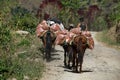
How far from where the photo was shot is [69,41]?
1488cm

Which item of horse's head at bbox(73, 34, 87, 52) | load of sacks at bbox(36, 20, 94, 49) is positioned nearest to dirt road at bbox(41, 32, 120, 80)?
horse's head at bbox(73, 34, 87, 52)

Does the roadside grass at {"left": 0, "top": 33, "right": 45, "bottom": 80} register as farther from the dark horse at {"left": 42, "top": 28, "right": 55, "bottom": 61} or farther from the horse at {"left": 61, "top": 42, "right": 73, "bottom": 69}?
the horse at {"left": 61, "top": 42, "right": 73, "bottom": 69}

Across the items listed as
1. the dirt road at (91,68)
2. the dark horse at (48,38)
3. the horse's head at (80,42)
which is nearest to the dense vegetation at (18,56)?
the dirt road at (91,68)

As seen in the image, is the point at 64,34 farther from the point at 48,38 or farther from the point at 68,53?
the point at 48,38

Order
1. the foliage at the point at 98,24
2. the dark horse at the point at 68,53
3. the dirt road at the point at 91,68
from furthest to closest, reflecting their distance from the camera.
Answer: the foliage at the point at 98,24
the dark horse at the point at 68,53
the dirt road at the point at 91,68

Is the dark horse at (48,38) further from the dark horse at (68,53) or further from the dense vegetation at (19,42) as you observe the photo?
the dark horse at (68,53)

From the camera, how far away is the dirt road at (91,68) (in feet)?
46.9

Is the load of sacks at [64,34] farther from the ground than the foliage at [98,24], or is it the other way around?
the load of sacks at [64,34]

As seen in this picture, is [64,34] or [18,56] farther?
[18,56]

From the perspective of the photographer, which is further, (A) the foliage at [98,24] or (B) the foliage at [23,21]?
(A) the foliage at [98,24]

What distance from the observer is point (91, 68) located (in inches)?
643

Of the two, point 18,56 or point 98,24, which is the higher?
point 18,56

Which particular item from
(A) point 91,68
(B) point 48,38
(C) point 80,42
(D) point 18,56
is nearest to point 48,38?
(B) point 48,38

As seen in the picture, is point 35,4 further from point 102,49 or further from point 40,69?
point 40,69
